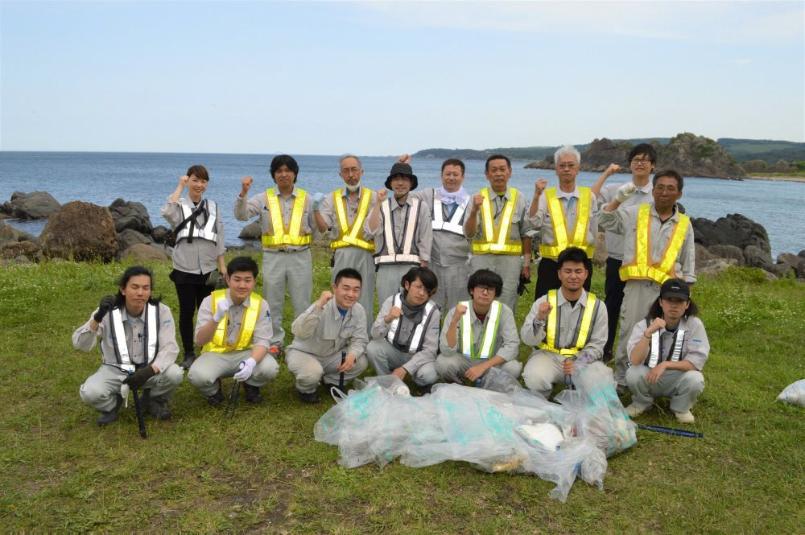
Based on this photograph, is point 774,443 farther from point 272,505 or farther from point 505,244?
point 272,505

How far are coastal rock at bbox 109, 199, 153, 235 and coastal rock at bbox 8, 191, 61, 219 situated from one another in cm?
680

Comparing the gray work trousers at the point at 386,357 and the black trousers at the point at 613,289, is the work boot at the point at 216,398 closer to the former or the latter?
the gray work trousers at the point at 386,357

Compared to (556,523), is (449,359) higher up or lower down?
higher up

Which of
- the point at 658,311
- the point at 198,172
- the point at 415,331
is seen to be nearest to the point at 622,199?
the point at 658,311

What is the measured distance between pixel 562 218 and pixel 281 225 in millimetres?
2921

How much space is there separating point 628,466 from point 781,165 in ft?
374

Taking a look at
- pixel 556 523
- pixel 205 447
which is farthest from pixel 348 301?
pixel 556 523

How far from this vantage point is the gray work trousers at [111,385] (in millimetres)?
5031

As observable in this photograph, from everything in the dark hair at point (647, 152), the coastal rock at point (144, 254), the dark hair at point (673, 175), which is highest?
the dark hair at point (647, 152)

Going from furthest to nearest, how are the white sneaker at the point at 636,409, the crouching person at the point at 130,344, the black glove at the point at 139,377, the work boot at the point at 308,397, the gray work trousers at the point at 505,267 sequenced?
the gray work trousers at the point at 505,267, the work boot at the point at 308,397, the white sneaker at the point at 636,409, the crouching person at the point at 130,344, the black glove at the point at 139,377

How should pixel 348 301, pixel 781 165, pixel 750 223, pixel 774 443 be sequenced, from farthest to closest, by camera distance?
pixel 781 165, pixel 750 223, pixel 348 301, pixel 774 443

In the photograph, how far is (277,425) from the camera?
17.1 ft

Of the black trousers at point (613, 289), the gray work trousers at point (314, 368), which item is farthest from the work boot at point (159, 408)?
the black trousers at point (613, 289)

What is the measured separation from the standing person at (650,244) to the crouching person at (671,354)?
439mm
